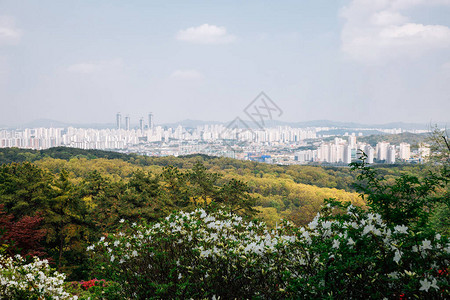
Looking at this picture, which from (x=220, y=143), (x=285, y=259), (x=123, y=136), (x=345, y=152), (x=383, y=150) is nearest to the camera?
(x=285, y=259)

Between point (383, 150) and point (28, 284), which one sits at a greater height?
point (28, 284)

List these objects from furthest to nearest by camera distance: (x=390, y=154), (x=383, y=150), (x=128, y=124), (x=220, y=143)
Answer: (x=128, y=124) < (x=220, y=143) < (x=383, y=150) < (x=390, y=154)

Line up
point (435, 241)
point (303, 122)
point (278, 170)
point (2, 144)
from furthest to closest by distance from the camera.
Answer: point (303, 122) → point (2, 144) → point (278, 170) → point (435, 241)

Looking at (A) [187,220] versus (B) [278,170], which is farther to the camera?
(B) [278,170]

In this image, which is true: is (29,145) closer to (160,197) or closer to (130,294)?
(160,197)

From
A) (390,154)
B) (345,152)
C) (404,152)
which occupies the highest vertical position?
(404,152)

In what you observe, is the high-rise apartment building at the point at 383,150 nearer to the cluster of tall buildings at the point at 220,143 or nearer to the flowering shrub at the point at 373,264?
the cluster of tall buildings at the point at 220,143

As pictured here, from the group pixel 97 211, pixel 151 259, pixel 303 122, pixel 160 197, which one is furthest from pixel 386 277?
pixel 303 122

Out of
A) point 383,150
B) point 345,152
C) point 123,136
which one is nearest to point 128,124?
point 123,136

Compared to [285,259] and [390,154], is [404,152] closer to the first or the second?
[390,154]
